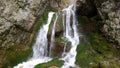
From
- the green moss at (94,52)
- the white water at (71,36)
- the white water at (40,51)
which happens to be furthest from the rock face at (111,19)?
the white water at (40,51)

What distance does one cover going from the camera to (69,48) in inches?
1379

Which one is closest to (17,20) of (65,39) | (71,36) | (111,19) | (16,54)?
(16,54)

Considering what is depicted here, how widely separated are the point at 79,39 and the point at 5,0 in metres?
12.1

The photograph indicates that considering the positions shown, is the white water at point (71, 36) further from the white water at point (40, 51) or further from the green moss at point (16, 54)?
the green moss at point (16, 54)

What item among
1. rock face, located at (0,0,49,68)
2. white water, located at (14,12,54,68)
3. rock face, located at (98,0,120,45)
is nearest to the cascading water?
white water, located at (14,12,54,68)

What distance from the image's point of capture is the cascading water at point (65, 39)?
3349 centimetres

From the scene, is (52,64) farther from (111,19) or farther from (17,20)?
(111,19)

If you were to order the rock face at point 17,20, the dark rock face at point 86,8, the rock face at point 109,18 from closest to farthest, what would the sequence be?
the rock face at point 109,18, the rock face at point 17,20, the dark rock face at point 86,8

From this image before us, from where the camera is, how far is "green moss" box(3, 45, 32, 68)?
33750mm

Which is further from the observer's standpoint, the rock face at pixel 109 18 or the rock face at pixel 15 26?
the rock face at pixel 15 26

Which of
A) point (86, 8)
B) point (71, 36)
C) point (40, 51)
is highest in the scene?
point (86, 8)

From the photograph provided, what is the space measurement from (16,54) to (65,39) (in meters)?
Answer: 7.51

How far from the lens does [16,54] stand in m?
34.8

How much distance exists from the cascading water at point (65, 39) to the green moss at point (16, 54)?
91cm
